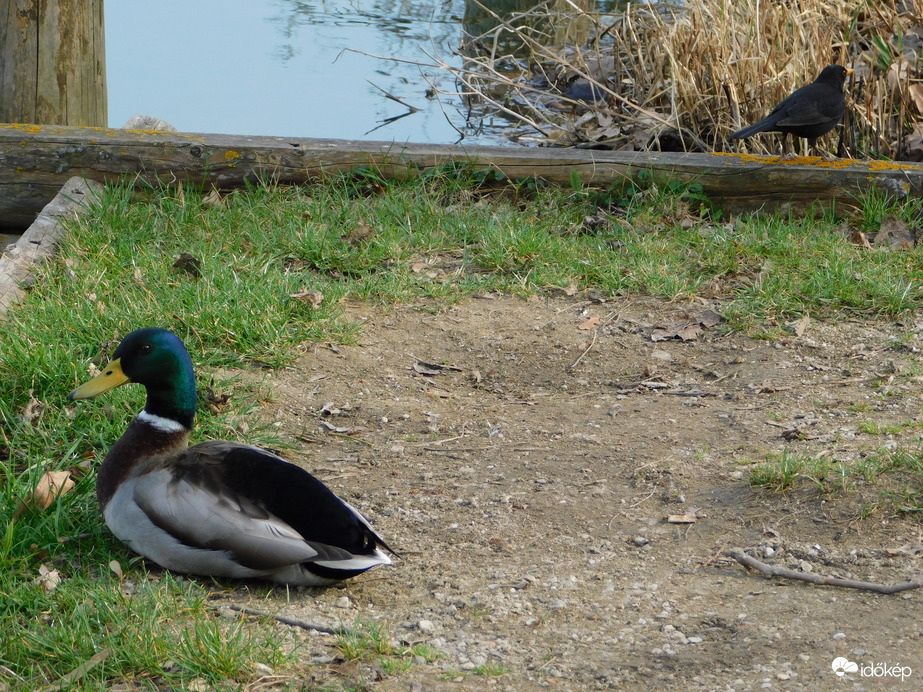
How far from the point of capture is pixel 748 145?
6.81 metres

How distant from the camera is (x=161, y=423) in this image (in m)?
3.26

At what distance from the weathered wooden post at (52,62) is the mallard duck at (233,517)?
3528 millimetres

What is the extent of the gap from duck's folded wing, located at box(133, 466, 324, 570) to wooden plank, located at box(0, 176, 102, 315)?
191cm

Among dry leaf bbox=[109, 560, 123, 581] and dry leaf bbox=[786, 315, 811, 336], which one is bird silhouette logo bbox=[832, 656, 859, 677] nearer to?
dry leaf bbox=[109, 560, 123, 581]

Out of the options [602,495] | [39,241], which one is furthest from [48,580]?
[39,241]

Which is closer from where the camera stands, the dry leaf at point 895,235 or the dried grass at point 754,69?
the dry leaf at point 895,235

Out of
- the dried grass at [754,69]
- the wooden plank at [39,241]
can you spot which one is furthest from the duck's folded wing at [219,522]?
the dried grass at [754,69]

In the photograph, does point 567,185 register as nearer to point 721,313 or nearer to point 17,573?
point 721,313

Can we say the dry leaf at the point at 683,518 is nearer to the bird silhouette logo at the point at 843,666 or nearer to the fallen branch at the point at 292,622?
the bird silhouette logo at the point at 843,666

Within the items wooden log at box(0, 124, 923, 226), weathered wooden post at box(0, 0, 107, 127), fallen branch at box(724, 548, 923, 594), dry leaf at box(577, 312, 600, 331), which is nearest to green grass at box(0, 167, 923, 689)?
wooden log at box(0, 124, 923, 226)

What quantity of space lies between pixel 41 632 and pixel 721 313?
3.36m

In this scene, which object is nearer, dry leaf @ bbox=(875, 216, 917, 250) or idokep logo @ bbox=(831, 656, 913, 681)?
idokep logo @ bbox=(831, 656, 913, 681)

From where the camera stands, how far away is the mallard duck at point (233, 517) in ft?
9.42

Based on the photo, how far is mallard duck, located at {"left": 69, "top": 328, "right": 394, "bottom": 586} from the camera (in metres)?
2.87
